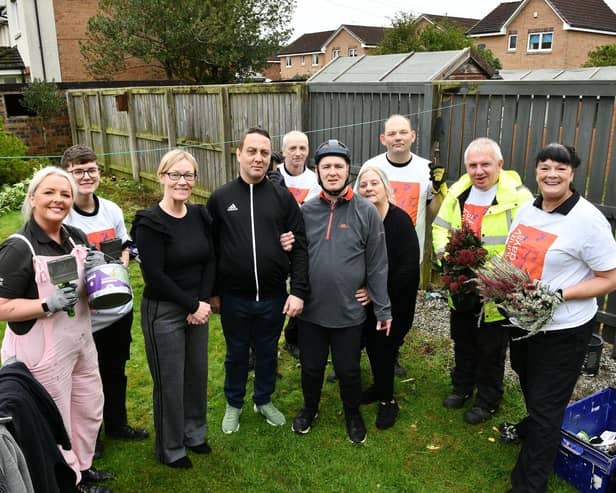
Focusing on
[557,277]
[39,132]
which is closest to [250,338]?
[557,277]

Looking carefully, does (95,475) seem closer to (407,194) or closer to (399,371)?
(399,371)

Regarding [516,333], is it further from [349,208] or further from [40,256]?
[40,256]

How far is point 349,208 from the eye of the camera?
3527 millimetres

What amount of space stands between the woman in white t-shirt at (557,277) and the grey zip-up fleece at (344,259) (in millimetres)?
895

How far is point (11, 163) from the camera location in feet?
40.2

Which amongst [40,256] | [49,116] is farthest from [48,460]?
[49,116]

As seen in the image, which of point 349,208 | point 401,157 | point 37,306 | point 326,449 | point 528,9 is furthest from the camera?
point 528,9

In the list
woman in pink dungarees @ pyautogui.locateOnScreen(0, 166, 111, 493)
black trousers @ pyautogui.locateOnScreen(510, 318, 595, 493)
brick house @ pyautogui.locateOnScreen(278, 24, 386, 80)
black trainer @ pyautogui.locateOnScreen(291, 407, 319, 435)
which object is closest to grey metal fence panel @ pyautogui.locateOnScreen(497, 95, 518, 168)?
black trousers @ pyautogui.locateOnScreen(510, 318, 595, 493)

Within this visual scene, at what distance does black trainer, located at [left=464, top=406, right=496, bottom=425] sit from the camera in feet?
13.1

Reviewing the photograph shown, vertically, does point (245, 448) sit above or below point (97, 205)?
below

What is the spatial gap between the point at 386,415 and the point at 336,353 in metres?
0.76

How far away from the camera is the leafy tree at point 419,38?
23.4 metres

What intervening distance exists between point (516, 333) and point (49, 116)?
16.4 meters

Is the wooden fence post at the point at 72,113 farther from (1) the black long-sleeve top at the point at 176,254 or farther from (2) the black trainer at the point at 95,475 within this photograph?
(2) the black trainer at the point at 95,475
